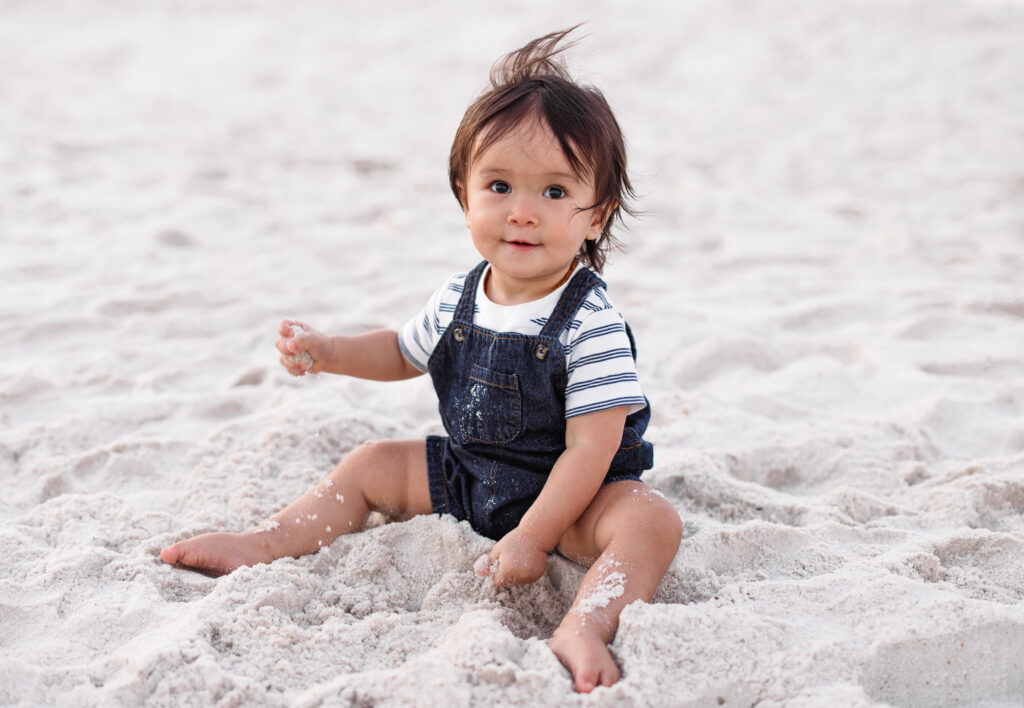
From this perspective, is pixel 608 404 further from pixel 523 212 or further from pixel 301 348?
pixel 301 348

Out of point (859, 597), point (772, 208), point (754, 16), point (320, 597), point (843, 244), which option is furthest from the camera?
point (754, 16)

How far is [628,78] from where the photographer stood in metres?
6.80

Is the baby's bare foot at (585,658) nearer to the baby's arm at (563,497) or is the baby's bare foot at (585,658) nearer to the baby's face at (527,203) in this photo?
the baby's arm at (563,497)

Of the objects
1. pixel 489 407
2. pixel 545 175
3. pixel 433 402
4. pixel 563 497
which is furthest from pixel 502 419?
pixel 433 402

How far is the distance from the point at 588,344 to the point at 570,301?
0.32ft

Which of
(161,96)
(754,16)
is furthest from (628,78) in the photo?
(161,96)

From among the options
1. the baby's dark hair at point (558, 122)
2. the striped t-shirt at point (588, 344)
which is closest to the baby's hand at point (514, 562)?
the striped t-shirt at point (588, 344)

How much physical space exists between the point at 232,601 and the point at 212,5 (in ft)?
28.3

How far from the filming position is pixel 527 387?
5.83 feet

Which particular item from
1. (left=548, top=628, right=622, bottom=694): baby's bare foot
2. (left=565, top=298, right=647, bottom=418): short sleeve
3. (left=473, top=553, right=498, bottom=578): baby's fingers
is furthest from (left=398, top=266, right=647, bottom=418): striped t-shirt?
(left=548, top=628, right=622, bottom=694): baby's bare foot

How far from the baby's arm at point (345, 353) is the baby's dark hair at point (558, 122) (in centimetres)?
42

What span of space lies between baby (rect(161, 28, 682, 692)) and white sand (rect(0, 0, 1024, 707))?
9 centimetres

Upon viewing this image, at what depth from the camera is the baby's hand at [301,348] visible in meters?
1.92

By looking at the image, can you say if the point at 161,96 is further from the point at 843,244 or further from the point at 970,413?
the point at 970,413
